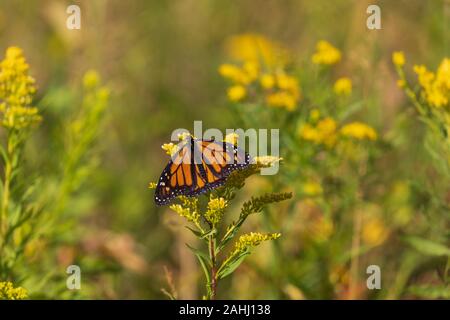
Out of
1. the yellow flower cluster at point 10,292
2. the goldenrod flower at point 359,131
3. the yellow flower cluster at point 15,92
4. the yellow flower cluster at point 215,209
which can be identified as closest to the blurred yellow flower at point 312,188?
the goldenrod flower at point 359,131

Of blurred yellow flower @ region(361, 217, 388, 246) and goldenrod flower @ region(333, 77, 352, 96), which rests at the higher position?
goldenrod flower @ region(333, 77, 352, 96)

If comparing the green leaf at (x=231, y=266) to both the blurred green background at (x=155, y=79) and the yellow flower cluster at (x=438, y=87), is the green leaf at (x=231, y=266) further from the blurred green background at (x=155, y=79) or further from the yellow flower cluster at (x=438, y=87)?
the yellow flower cluster at (x=438, y=87)

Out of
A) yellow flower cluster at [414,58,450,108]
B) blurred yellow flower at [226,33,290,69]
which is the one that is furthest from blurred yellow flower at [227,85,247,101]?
blurred yellow flower at [226,33,290,69]

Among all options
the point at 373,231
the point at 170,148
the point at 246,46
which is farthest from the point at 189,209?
the point at 246,46

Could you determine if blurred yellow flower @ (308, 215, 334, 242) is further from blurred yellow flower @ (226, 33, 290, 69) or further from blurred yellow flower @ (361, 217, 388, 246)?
blurred yellow flower @ (226, 33, 290, 69)

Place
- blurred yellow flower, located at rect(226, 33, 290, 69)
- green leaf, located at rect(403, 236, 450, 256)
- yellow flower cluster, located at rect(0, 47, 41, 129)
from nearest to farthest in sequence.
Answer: yellow flower cluster, located at rect(0, 47, 41, 129), green leaf, located at rect(403, 236, 450, 256), blurred yellow flower, located at rect(226, 33, 290, 69)

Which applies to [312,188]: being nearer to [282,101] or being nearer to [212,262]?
[282,101]
